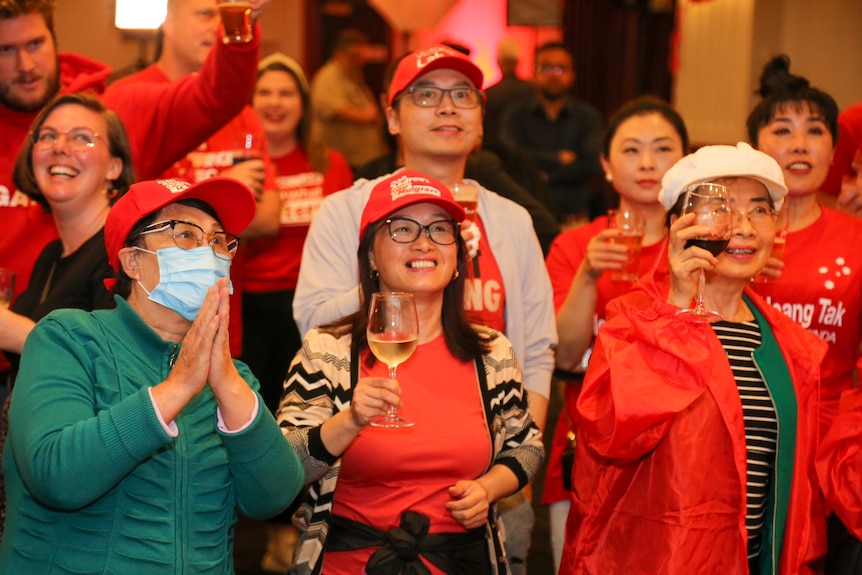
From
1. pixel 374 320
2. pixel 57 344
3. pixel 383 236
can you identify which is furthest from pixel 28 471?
pixel 383 236

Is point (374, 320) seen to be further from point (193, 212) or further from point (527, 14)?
point (527, 14)

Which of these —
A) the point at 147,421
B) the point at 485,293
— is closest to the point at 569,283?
the point at 485,293

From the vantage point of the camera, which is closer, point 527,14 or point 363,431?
point 363,431

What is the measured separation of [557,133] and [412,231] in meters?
5.95

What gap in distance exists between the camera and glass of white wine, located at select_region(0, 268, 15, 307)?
124 inches

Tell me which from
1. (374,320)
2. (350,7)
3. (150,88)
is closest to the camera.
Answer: (374,320)

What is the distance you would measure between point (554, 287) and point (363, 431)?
127 cm

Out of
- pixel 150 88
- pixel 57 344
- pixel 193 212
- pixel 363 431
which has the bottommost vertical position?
pixel 363 431

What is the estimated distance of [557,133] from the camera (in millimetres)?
8711

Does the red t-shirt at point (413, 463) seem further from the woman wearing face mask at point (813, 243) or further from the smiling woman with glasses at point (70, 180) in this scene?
the woman wearing face mask at point (813, 243)

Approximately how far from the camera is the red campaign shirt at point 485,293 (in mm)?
3391

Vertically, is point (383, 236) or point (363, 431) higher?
point (383, 236)

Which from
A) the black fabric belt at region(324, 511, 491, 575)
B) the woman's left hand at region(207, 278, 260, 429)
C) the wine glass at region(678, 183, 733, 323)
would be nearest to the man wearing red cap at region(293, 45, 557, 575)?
the black fabric belt at region(324, 511, 491, 575)

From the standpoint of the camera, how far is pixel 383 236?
2.97 metres
